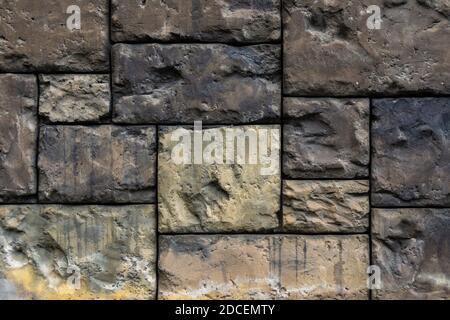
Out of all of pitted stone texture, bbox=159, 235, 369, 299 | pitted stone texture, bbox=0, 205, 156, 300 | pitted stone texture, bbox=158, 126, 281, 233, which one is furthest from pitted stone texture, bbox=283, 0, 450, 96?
pitted stone texture, bbox=0, 205, 156, 300

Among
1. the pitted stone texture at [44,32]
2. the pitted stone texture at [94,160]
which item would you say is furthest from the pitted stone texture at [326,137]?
the pitted stone texture at [44,32]

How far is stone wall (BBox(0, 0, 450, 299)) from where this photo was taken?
9.37 feet

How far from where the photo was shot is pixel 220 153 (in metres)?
2.88

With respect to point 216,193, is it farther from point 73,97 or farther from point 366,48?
point 366,48

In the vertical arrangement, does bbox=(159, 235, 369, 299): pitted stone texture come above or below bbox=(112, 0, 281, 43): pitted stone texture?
below

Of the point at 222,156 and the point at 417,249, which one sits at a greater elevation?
the point at 222,156

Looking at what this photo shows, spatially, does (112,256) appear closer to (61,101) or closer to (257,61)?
(61,101)

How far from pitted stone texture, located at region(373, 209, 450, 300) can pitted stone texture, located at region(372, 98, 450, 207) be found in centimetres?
9

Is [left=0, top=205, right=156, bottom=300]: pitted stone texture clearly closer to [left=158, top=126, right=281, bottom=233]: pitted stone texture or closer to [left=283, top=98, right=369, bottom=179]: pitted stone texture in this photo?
[left=158, top=126, right=281, bottom=233]: pitted stone texture

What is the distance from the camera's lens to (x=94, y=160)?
288cm

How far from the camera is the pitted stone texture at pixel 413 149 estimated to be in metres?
2.87

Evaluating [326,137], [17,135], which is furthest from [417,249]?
[17,135]

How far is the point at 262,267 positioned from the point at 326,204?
406 mm

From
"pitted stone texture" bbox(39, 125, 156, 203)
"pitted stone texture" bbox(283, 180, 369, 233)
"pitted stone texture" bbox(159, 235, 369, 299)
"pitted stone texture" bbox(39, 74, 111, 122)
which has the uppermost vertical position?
"pitted stone texture" bbox(39, 74, 111, 122)
